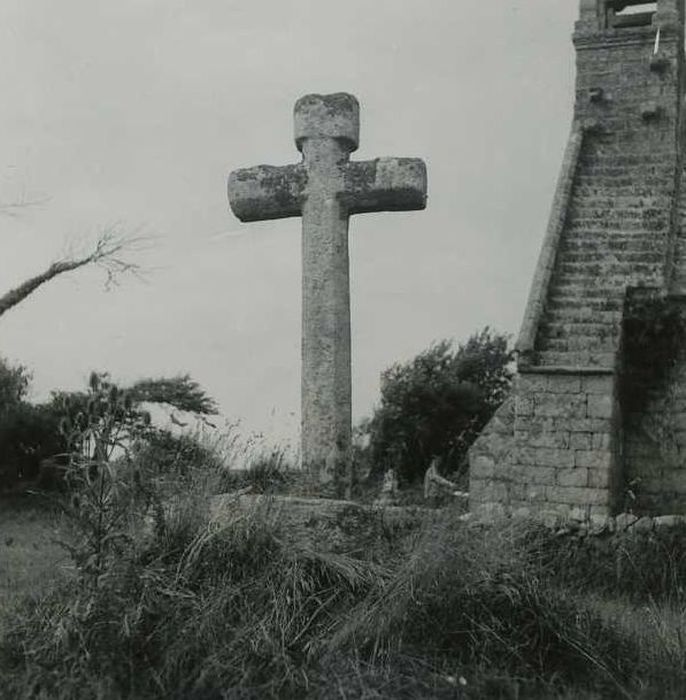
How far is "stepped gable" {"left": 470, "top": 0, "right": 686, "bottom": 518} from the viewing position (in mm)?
11602

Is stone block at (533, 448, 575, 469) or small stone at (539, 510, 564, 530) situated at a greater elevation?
stone block at (533, 448, 575, 469)

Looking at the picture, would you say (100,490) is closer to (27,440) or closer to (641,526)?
(641,526)

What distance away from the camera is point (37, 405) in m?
18.5

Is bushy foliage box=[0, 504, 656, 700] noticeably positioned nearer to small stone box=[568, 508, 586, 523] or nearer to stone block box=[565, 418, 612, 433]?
small stone box=[568, 508, 586, 523]

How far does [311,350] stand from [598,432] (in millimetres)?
4289

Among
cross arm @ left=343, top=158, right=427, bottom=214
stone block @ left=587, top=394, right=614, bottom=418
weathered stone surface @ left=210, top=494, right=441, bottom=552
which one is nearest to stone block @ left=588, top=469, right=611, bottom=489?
stone block @ left=587, top=394, right=614, bottom=418

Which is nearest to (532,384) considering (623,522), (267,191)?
(623,522)

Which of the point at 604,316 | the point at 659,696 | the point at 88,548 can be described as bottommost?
the point at 659,696

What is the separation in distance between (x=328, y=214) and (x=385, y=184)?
0.52 metres

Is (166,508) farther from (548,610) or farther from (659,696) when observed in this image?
(659,696)

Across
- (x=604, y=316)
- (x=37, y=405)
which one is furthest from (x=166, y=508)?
(x=37, y=405)

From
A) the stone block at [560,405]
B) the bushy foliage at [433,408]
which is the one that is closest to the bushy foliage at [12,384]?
the bushy foliage at [433,408]

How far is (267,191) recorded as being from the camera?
29.7 feet

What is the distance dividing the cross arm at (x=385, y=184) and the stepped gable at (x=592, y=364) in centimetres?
296
